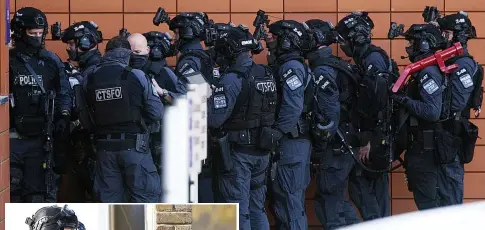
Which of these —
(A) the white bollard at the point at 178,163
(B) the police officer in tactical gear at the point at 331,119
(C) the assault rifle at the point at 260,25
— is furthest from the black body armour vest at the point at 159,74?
(A) the white bollard at the point at 178,163

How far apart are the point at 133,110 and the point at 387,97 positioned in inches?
103

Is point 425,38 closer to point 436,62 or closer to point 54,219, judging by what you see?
point 436,62

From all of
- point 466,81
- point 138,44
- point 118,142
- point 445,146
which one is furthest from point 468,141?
point 118,142

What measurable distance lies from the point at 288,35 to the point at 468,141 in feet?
6.39

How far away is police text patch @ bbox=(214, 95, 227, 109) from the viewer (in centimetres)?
1111

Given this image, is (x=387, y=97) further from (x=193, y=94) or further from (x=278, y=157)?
(x=193, y=94)

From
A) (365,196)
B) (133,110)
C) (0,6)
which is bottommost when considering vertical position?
(365,196)

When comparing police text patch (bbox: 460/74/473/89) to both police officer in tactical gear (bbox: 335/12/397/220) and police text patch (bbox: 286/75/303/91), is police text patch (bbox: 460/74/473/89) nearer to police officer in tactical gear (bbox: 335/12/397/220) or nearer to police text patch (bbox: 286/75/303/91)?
police officer in tactical gear (bbox: 335/12/397/220)

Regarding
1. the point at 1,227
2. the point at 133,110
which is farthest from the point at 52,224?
the point at 133,110

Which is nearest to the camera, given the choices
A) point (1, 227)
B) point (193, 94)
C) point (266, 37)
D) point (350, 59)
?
point (193, 94)

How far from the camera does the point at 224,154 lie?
11344mm

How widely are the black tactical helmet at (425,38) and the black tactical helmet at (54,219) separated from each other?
5.74 m

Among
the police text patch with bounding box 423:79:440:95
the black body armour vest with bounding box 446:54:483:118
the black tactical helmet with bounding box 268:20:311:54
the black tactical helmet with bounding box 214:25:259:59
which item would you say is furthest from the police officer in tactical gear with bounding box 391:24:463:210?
the black tactical helmet with bounding box 214:25:259:59

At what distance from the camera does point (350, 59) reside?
13180 mm
